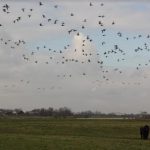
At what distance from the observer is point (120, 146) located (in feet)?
129

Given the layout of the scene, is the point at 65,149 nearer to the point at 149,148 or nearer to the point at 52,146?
the point at 52,146

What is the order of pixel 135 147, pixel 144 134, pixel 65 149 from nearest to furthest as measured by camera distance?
pixel 65 149
pixel 135 147
pixel 144 134

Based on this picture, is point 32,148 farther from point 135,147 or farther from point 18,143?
point 135,147

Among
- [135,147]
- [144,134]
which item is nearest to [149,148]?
[135,147]

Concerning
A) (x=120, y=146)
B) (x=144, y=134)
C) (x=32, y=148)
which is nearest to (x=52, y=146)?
(x=32, y=148)

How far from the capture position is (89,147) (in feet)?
125

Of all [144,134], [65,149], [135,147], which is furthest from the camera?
[144,134]

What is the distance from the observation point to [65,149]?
36656 mm

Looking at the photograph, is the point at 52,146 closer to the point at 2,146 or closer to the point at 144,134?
the point at 2,146

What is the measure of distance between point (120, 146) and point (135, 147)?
112 centimetres

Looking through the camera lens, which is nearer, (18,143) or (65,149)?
(65,149)

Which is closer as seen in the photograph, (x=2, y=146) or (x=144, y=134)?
(x=2, y=146)

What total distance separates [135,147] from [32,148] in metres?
7.58

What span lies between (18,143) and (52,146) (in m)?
3.61
